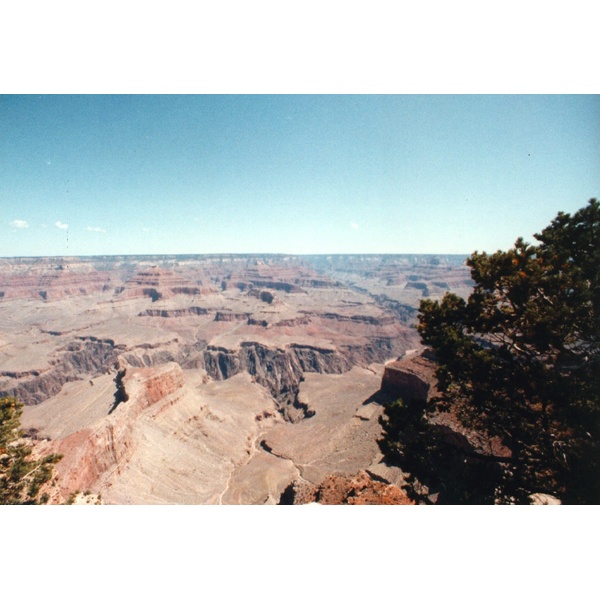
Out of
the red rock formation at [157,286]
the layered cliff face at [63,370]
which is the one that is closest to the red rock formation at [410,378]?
the layered cliff face at [63,370]

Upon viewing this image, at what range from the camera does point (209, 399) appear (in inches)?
1986

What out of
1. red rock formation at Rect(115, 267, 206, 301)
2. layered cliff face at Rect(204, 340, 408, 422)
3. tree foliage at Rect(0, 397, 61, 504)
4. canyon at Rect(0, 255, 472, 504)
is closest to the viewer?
tree foliage at Rect(0, 397, 61, 504)

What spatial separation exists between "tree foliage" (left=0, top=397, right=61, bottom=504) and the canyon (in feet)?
12.0

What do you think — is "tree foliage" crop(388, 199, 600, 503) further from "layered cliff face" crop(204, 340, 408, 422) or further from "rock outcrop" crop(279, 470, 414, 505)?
"layered cliff face" crop(204, 340, 408, 422)

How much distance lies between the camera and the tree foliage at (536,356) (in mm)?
7910

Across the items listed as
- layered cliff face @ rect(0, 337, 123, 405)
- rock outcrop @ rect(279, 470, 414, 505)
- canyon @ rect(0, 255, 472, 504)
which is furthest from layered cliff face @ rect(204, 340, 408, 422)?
rock outcrop @ rect(279, 470, 414, 505)

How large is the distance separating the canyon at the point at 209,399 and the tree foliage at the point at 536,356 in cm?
538

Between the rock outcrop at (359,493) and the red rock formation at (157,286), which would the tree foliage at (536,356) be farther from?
the red rock formation at (157,286)

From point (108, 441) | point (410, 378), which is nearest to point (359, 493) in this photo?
point (108, 441)

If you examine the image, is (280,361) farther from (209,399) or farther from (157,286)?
(157,286)

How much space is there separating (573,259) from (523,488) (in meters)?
7.03

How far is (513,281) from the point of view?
8562 millimetres

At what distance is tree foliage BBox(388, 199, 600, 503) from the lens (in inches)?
311

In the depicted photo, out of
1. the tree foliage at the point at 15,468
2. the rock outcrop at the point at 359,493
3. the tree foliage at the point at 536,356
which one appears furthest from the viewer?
the rock outcrop at the point at 359,493
